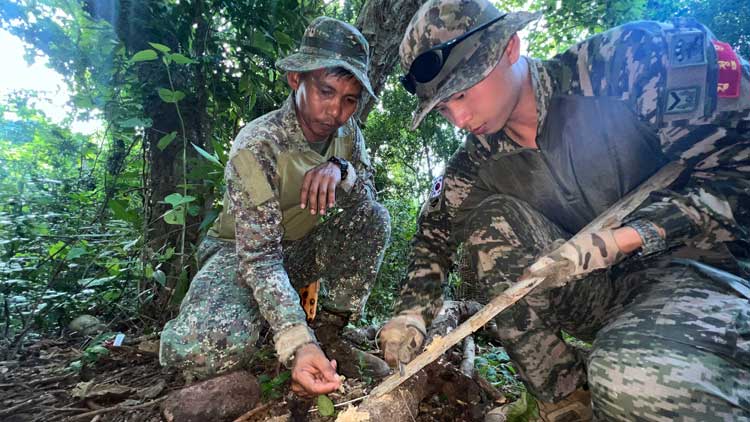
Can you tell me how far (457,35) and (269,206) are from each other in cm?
149

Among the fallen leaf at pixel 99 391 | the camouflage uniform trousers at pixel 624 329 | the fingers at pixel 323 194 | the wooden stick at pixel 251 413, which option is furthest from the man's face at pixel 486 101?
the fallen leaf at pixel 99 391

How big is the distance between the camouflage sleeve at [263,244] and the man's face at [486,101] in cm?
128

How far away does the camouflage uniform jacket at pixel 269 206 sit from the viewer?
216 centimetres

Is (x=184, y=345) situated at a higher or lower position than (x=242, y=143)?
lower

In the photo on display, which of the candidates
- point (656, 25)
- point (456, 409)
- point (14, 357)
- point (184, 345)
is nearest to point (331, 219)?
point (184, 345)

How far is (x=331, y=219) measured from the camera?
3.29 m

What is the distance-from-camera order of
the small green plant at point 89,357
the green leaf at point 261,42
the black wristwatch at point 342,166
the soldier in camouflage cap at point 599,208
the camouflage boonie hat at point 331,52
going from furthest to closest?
the green leaf at point 261,42 → the black wristwatch at point 342,166 → the small green plant at point 89,357 → the camouflage boonie hat at point 331,52 → the soldier in camouflage cap at point 599,208

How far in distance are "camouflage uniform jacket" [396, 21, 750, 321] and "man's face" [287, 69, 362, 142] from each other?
103cm

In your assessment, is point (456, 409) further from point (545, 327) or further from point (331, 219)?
point (331, 219)

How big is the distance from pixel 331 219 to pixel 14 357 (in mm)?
2664

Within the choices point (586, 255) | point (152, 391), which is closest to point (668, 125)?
point (586, 255)

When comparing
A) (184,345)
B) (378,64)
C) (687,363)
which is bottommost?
(687,363)

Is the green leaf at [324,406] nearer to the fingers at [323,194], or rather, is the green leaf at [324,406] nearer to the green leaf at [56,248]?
the fingers at [323,194]

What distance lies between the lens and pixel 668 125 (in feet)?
5.64
